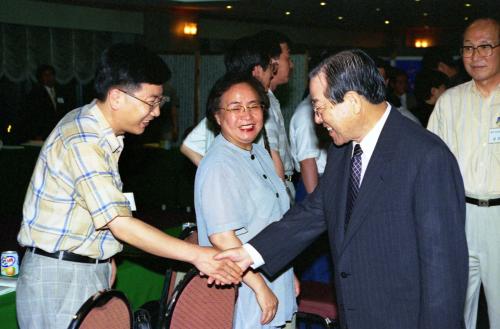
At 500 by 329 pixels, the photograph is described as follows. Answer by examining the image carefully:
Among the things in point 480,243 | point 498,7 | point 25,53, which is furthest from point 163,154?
point 498,7

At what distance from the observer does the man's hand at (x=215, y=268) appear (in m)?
2.44

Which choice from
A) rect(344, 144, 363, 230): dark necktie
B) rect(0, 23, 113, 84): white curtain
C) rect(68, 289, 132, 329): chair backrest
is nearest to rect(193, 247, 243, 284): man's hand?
rect(68, 289, 132, 329): chair backrest

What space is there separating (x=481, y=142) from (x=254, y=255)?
5.06 feet

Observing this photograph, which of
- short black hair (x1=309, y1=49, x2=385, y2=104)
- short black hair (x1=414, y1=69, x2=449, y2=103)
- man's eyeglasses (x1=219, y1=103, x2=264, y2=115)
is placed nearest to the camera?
short black hair (x1=309, y1=49, x2=385, y2=104)

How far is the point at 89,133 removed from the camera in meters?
2.27

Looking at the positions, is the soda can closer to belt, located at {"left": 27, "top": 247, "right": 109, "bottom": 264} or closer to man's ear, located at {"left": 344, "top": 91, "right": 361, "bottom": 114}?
belt, located at {"left": 27, "top": 247, "right": 109, "bottom": 264}

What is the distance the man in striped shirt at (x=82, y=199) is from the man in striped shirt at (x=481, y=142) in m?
1.82

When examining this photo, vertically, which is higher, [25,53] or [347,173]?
[25,53]

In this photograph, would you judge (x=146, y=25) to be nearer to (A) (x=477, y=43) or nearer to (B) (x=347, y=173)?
(A) (x=477, y=43)

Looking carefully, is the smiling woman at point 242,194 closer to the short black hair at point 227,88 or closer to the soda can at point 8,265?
the short black hair at point 227,88

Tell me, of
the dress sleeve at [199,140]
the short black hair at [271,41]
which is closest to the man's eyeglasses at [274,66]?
the short black hair at [271,41]

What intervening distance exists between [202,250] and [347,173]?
611 millimetres

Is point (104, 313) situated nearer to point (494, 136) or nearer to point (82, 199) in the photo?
point (82, 199)

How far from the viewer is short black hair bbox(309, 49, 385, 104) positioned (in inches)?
82.9
